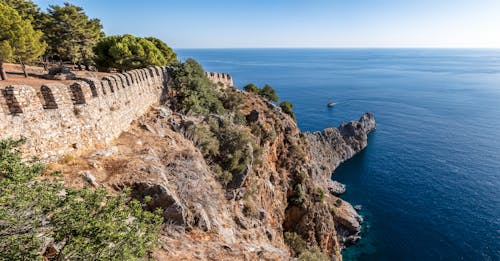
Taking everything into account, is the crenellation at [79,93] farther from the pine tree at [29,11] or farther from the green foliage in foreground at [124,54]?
the pine tree at [29,11]

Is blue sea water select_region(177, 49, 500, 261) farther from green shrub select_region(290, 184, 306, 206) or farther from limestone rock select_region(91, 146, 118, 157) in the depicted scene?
limestone rock select_region(91, 146, 118, 157)

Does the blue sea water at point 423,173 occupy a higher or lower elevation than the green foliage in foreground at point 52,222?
lower

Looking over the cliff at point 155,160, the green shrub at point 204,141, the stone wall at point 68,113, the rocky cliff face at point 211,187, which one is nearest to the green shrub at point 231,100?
the rocky cliff face at point 211,187

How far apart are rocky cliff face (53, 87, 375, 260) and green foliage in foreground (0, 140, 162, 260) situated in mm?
3664

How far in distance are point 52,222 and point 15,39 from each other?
21.9 metres

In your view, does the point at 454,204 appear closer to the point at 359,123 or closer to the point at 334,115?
the point at 359,123

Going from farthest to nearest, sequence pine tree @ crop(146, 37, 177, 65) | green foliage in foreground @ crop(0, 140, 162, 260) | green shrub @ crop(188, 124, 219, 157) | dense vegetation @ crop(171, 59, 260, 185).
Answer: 1. pine tree @ crop(146, 37, 177, 65)
2. dense vegetation @ crop(171, 59, 260, 185)
3. green shrub @ crop(188, 124, 219, 157)
4. green foliage in foreground @ crop(0, 140, 162, 260)

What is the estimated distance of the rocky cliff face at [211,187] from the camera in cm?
1143

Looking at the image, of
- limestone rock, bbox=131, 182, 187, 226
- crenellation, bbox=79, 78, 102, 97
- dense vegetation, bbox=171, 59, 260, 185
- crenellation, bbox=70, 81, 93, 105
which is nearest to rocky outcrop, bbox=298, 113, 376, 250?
dense vegetation, bbox=171, 59, 260, 185

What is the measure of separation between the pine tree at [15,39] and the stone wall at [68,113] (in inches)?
377

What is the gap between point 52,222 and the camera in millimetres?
5840

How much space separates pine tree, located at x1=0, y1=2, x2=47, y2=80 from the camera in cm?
1856

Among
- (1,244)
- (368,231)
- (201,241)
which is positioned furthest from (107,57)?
(368,231)

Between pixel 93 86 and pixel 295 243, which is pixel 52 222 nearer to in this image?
pixel 93 86
